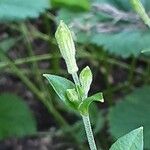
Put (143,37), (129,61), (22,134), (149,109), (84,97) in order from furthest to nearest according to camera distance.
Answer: (129,61), (22,134), (149,109), (143,37), (84,97)

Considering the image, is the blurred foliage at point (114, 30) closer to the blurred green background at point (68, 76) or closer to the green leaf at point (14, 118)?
the blurred green background at point (68, 76)

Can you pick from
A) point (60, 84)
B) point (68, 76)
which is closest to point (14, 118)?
point (68, 76)

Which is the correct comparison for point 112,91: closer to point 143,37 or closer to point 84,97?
point 143,37

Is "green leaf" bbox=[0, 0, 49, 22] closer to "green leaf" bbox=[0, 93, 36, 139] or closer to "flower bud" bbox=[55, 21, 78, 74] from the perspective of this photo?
"green leaf" bbox=[0, 93, 36, 139]

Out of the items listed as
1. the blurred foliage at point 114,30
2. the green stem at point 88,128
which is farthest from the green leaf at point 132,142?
the blurred foliage at point 114,30

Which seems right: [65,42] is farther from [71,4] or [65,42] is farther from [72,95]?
[71,4]

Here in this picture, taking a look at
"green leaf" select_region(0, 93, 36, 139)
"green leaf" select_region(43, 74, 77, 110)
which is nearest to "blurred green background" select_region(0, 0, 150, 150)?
"green leaf" select_region(0, 93, 36, 139)

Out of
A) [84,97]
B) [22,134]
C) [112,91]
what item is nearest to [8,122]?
[22,134]
